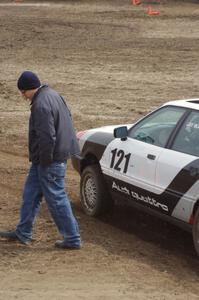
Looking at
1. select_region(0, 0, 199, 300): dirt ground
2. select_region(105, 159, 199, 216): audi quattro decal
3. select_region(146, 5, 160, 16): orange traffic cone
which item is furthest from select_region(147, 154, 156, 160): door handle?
select_region(146, 5, 160, 16): orange traffic cone

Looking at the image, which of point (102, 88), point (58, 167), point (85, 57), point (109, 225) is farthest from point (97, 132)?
point (85, 57)

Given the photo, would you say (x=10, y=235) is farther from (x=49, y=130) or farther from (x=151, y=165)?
(x=151, y=165)

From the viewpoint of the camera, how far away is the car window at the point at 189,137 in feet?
26.3

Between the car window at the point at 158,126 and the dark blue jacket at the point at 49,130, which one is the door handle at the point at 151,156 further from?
the dark blue jacket at the point at 49,130

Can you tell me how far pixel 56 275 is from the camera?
7.41m

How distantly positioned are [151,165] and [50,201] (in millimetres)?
1150

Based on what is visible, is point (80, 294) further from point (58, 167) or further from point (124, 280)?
point (58, 167)

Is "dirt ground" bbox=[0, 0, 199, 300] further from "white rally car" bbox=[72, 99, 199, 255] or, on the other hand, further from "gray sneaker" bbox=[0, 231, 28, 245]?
"white rally car" bbox=[72, 99, 199, 255]

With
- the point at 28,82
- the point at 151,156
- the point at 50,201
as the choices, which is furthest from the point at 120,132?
the point at 28,82

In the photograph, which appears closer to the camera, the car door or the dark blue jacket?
the dark blue jacket

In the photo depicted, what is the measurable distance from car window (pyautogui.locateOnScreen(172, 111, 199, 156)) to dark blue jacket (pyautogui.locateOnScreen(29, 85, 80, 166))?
108 centimetres

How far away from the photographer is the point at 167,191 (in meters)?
8.06

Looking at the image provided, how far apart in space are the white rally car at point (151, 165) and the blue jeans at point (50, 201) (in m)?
0.92

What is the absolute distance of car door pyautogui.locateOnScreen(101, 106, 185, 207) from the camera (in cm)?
839
